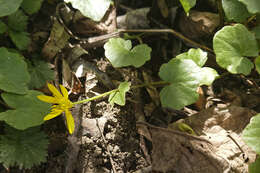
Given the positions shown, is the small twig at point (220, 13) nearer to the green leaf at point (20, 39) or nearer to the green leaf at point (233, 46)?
the green leaf at point (233, 46)

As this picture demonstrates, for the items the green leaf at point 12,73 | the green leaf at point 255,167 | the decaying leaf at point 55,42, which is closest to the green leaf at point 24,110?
the green leaf at point 12,73

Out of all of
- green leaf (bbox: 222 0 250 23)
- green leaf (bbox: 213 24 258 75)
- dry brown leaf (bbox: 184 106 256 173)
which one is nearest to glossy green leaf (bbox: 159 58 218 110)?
green leaf (bbox: 213 24 258 75)

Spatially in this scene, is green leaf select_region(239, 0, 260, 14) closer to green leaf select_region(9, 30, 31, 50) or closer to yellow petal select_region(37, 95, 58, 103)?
yellow petal select_region(37, 95, 58, 103)

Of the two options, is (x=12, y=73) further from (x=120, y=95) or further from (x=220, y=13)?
(x=220, y=13)

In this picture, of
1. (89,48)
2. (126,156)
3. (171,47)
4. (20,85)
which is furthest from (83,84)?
(171,47)

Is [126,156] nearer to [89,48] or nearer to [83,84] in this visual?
[83,84]

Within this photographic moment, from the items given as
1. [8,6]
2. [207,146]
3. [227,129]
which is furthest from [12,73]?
[227,129]
